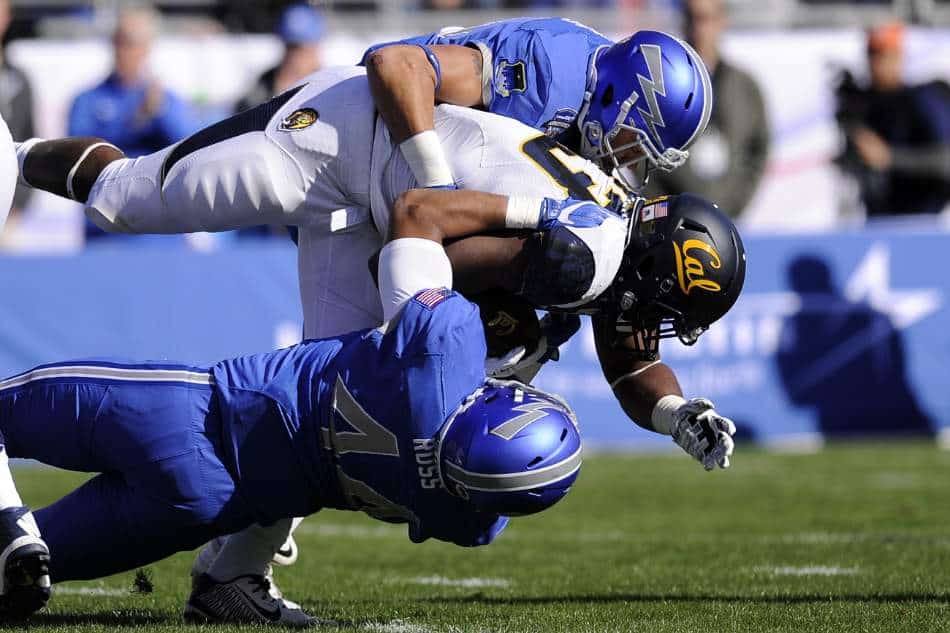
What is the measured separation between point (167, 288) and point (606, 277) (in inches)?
194

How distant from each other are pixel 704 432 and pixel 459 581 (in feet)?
4.28

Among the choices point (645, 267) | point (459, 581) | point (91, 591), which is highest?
point (645, 267)

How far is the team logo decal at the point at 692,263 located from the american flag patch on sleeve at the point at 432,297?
0.67 metres

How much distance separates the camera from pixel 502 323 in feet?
14.2

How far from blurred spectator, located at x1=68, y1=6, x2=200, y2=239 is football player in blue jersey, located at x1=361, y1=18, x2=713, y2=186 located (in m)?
4.26

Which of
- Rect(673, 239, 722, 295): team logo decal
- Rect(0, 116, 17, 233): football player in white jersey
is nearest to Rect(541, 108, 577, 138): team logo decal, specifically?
Rect(673, 239, 722, 295): team logo decal

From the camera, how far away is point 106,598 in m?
4.59

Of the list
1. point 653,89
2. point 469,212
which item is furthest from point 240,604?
point 653,89

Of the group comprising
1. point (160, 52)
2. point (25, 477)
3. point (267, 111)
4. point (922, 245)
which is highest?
point (267, 111)

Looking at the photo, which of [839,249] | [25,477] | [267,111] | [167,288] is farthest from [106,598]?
[839,249]

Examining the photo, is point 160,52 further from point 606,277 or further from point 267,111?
point 606,277

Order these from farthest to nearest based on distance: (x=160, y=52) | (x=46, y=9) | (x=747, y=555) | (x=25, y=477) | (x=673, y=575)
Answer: (x=46, y=9) < (x=160, y=52) < (x=25, y=477) < (x=747, y=555) < (x=673, y=575)

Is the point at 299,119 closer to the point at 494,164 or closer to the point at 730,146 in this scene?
the point at 494,164

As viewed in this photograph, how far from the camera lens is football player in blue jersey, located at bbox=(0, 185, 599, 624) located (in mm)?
3605
